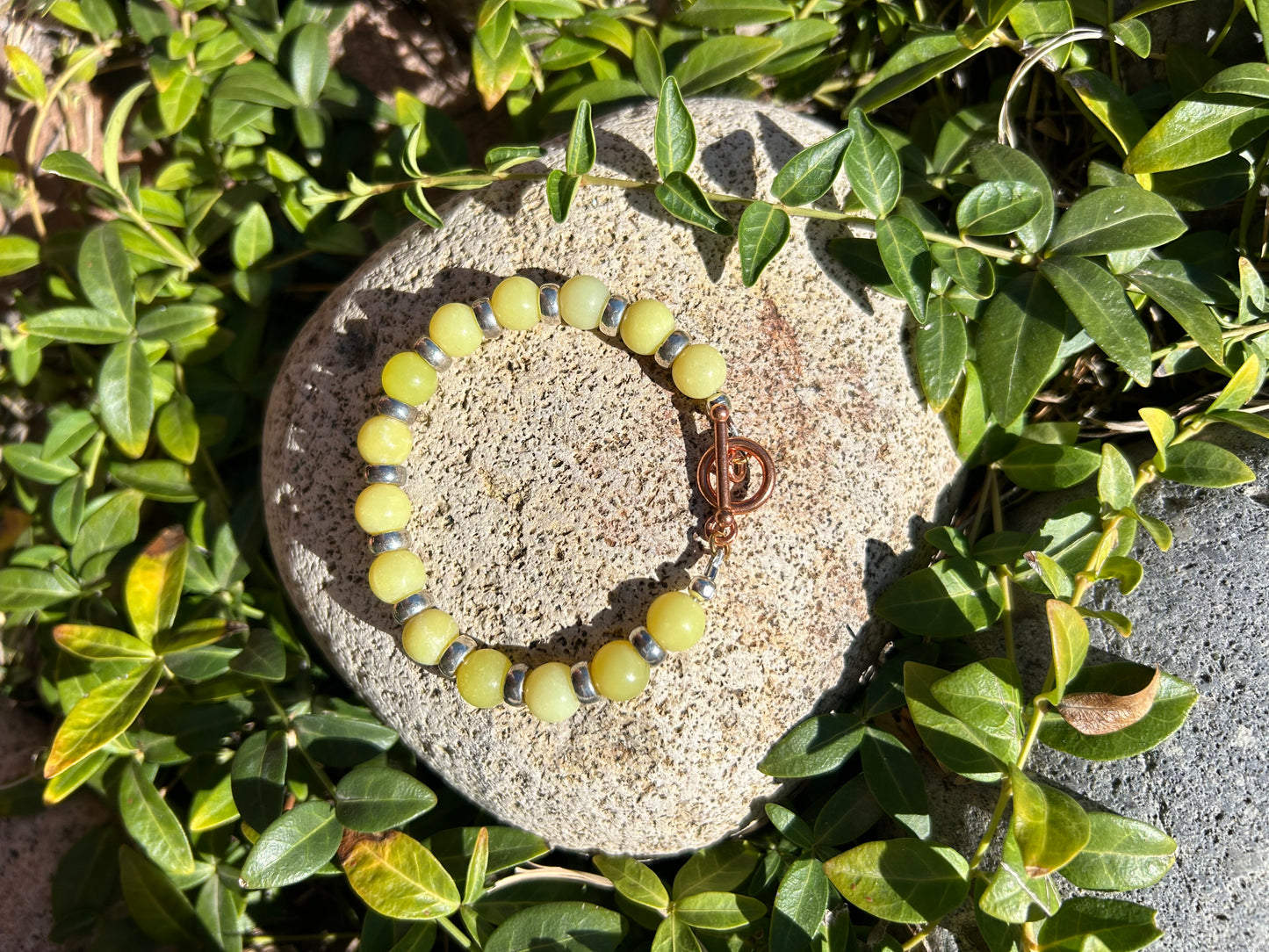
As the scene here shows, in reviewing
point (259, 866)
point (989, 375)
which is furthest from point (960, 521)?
point (259, 866)

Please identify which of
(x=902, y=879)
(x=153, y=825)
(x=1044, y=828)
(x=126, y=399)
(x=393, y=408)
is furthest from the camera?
(x=126, y=399)

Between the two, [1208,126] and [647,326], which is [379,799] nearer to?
[647,326]

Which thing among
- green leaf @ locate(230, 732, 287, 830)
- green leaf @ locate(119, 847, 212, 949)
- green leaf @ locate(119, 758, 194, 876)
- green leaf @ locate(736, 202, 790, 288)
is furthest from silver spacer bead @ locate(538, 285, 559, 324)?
green leaf @ locate(119, 847, 212, 949)

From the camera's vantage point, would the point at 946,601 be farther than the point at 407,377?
No

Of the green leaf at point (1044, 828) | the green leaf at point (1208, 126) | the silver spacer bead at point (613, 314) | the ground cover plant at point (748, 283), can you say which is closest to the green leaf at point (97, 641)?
the ground cover plant at point (748, 283)

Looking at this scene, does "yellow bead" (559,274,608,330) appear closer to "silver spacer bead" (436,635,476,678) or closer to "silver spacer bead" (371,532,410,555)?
"silver spacer bead" (371,532,410,555)

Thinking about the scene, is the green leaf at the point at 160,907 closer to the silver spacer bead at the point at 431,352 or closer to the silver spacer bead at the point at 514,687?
the silver spacer bead at the point at 514,687

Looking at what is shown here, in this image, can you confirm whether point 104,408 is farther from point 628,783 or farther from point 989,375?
point 989,375

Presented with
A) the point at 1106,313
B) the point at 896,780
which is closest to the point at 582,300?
the point at 1106,313
